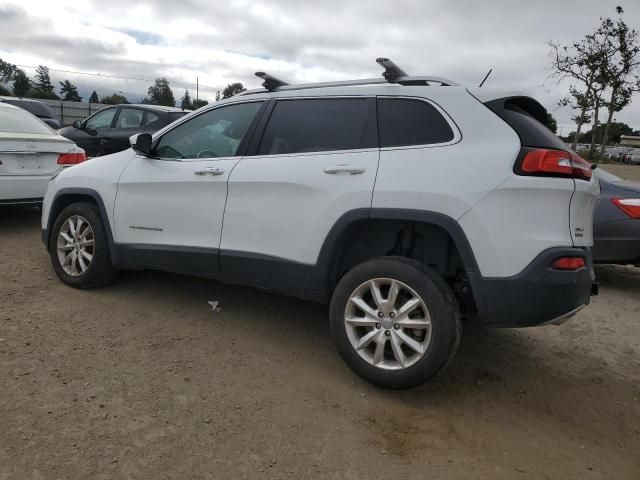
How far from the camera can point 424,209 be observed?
2.93 m

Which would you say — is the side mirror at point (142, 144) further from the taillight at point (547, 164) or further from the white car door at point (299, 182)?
the taillight at point (547, 164)

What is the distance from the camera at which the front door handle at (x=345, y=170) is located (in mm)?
3148

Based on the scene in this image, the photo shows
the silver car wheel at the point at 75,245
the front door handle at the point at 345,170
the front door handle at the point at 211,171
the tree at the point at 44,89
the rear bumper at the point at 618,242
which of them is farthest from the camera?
the tree at the point at 44,89

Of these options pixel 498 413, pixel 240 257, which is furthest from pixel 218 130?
pixel 498 413

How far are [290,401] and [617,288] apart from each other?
14.7 ft

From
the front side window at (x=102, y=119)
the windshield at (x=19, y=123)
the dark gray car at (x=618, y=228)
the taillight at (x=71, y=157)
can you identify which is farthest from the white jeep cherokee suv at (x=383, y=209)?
the front side window at (x=102, y=119)

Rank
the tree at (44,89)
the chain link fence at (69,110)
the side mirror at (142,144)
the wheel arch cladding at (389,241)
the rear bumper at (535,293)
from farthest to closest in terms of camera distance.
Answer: the tree at (44,89) → the chain link fence at (69,110) → the side mirror at (142,144) → the wheel arch cladding at (389,241) → the rear bumper at (535,293)

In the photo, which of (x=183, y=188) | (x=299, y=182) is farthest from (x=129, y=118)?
(x=299, y=182)

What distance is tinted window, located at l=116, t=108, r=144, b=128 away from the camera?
1000 cm

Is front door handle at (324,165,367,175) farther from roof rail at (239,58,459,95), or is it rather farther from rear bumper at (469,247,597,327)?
rear bumper at (469,247,597,327)

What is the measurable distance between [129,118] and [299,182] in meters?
7.95

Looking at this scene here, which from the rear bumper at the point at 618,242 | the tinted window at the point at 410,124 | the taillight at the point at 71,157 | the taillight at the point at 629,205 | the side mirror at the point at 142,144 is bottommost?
the rear bumper at the point at 618,242

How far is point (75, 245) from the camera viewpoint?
4473 mm

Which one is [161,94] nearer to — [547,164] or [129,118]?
[129,118]
